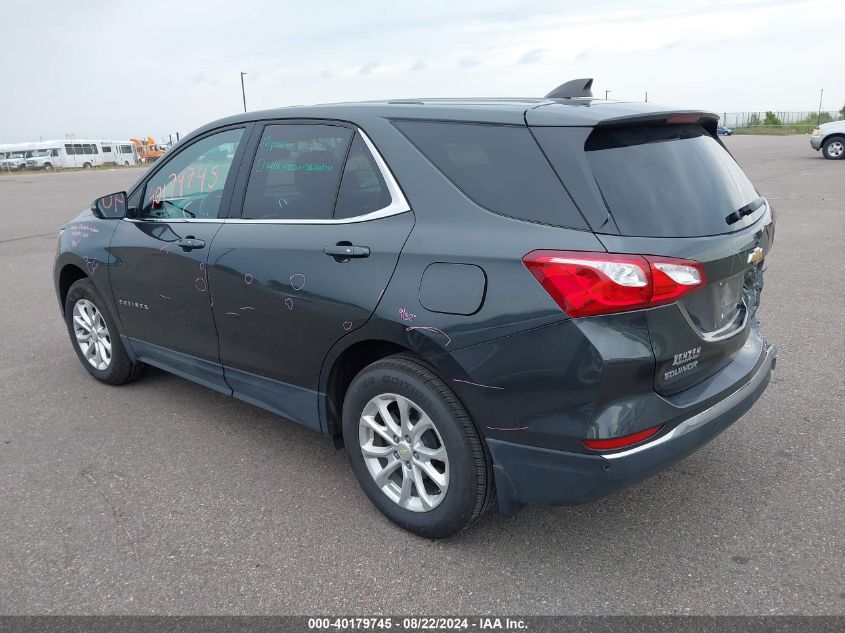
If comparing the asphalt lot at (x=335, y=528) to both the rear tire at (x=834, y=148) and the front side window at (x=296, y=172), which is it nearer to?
the front side window at (x=296, y=172)

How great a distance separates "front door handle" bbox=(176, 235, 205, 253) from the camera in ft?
12.1

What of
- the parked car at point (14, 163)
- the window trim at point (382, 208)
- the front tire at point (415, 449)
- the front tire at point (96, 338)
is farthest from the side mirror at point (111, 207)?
the parked car at point (14, 163)

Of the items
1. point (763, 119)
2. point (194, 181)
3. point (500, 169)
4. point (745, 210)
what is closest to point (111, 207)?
point (194, 181)

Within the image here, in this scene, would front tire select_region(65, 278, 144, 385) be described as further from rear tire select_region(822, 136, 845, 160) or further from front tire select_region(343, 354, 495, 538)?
rear tire select_region(822, 136, 845, 160)

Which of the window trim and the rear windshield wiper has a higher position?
the window trim

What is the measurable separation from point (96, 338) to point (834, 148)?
23.9m

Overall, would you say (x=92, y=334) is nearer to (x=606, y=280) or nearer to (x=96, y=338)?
(x=96, y=338)

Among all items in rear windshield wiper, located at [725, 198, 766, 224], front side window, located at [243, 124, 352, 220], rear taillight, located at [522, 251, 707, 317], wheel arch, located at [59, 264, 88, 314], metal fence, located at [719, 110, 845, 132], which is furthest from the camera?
metal fence, located at [719, 110, 845, 132]

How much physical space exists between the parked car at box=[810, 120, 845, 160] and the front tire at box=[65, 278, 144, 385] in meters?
23.5

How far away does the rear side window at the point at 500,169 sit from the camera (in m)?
2.52

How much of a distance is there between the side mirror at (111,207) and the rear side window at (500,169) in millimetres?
2277

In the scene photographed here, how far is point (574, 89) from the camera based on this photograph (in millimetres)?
3352

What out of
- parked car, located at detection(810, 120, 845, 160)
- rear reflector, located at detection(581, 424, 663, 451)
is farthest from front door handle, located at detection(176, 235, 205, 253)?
parked car, located at detection(810, 120, 845, 160)

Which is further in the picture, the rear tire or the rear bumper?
the rear tire
